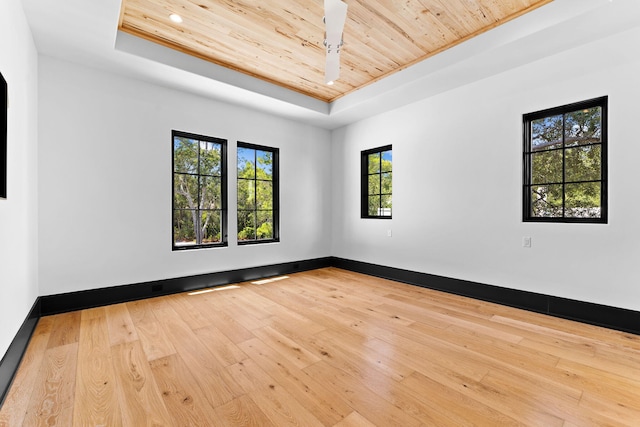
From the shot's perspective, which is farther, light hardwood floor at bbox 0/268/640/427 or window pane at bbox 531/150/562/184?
window pane at bbox 531/150/562/184

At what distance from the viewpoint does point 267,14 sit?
8.86 ft

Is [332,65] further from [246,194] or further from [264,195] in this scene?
[264,195]

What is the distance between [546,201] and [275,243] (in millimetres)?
3794

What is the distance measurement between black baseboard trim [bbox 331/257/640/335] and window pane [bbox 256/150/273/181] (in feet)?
8.31

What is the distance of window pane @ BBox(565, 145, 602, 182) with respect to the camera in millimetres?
2912

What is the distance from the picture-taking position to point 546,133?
3.26 m

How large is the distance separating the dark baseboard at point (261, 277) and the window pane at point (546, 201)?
92cm

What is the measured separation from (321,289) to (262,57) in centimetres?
311

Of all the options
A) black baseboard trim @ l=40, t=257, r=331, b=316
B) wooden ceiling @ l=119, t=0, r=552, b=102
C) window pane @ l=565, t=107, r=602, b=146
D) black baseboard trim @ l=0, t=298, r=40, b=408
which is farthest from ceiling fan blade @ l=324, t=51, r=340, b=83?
black baseboard trim @ l=40, t=257, r=331, b=316

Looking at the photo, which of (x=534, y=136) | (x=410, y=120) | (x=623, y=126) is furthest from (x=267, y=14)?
(x=623, y=126)

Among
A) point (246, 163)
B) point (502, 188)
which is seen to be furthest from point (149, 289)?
point (502, 188)

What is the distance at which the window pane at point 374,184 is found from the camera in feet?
16.4

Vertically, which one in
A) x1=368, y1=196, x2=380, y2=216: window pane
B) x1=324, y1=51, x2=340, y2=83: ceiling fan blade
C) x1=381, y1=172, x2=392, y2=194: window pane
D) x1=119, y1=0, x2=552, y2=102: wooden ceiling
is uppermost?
x1=119, y1=0, x2=552, y2=102: wooden ceiling

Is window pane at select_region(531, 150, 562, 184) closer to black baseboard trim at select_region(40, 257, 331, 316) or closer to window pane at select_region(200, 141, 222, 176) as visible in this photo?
black baseboard trim at select_region(40, 257, 331, 316)
